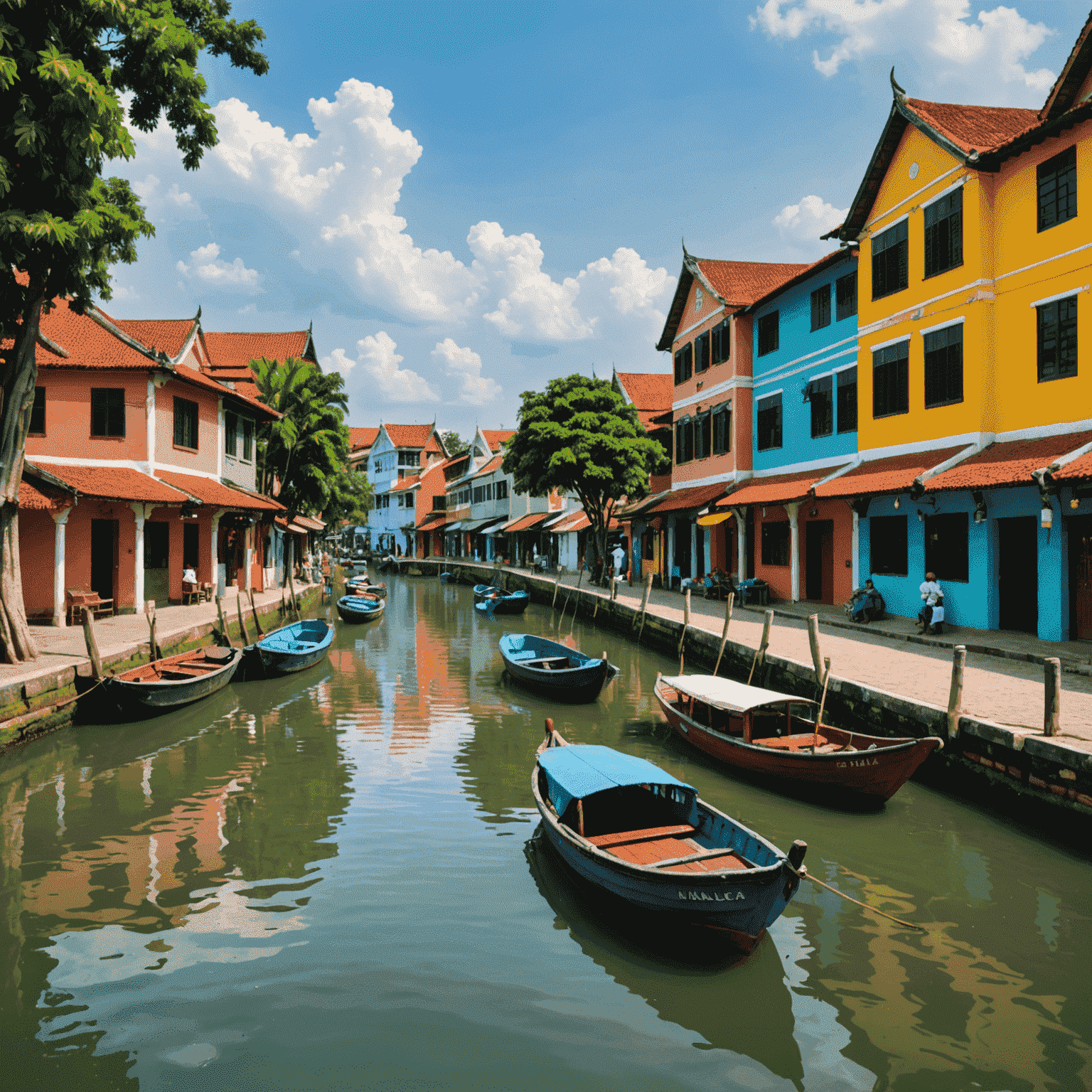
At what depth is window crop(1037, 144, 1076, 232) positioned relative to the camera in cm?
1573

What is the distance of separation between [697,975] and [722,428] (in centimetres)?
2546

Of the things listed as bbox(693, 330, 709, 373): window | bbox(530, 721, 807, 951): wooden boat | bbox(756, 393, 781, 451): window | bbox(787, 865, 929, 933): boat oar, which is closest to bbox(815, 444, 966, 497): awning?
bbox(756, 393, 781, 451): window

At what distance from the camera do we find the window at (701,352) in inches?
1239

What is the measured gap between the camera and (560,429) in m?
34.5

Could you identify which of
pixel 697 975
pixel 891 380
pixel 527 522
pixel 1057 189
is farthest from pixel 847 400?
pixel 527 522

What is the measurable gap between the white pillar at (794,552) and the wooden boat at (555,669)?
8290 mm

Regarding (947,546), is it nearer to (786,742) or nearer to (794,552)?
(794,552)

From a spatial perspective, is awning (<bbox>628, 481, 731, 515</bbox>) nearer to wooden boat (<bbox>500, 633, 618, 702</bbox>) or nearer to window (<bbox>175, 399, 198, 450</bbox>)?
wooden boat (<bbox>500, 633, 618, 702</bbox>)

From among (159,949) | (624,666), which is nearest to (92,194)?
(159,949)

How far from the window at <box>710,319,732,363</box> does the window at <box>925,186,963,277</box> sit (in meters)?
10.2

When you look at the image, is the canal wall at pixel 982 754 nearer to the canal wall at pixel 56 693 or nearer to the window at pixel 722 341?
the canal wall at pixel 56 693

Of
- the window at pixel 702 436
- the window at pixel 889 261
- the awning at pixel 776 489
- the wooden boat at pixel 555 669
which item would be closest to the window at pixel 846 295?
the window at pixel 889 261

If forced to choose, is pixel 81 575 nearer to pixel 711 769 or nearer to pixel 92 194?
pixel 92 194

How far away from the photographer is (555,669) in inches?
745
